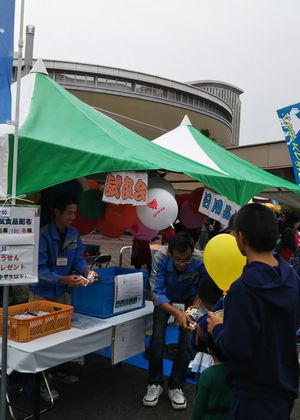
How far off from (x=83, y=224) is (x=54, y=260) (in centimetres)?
129

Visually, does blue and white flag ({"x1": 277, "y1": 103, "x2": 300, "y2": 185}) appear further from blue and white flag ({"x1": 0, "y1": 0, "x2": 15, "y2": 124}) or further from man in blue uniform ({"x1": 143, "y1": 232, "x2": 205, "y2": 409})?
blue and white flag ({"x1": 0, "y1": 0, "x2": 15, "y2": 124})

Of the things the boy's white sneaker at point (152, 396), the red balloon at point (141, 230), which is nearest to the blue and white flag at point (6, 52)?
the red balloon at point (141, 230)

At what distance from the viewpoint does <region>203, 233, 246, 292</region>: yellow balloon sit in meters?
2.24

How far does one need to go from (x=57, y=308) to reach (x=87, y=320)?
29cm

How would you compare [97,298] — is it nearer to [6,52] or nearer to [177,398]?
[177,398]

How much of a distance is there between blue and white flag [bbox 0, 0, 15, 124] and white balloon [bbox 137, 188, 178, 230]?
4.90 feet

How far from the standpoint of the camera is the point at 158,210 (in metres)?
3.46

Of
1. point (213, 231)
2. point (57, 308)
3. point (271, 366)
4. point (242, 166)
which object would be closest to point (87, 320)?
point (57, 308)

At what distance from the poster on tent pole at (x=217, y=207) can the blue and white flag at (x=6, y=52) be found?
7.73 ft

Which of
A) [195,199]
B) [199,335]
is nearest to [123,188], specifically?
[199,335]

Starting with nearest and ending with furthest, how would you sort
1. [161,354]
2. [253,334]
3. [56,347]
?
[253,334], [56,347], [161,354]

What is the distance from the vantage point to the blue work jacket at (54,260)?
3.04 metres

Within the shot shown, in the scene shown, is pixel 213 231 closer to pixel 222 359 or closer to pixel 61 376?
pixel 61 376

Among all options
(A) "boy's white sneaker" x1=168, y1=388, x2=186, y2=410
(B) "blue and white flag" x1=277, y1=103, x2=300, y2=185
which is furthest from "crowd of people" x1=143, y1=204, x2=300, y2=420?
(B) "blue and white flag" x1=277, y1=103, x2=300, y2=185
